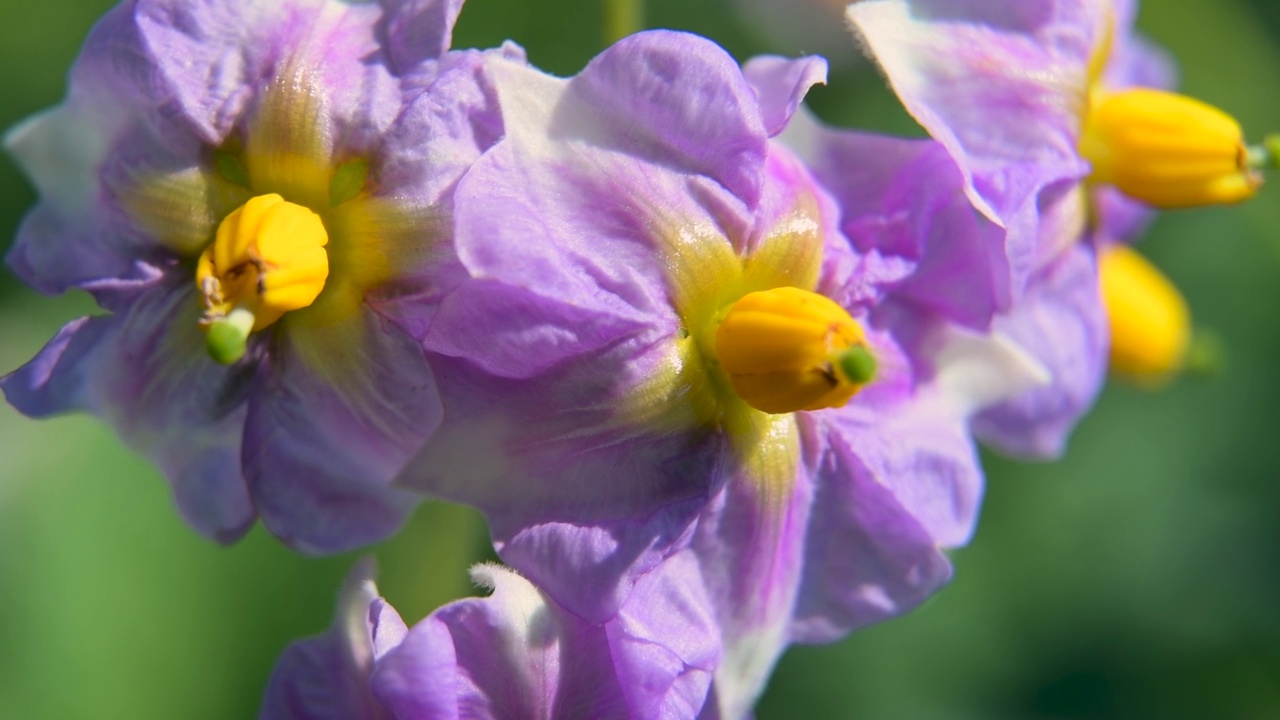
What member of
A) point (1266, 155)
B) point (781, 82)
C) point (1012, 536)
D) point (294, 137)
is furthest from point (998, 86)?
point (1012, 536)

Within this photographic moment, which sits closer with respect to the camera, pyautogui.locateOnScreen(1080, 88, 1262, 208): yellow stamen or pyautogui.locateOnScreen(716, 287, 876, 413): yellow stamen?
pyautogui.locateOnScreen(716, 287, 876, 413): yellow stamen

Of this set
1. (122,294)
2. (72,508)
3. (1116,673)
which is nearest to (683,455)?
(122,294)

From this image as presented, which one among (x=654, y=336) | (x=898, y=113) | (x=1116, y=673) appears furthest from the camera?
(x=898, y=113)

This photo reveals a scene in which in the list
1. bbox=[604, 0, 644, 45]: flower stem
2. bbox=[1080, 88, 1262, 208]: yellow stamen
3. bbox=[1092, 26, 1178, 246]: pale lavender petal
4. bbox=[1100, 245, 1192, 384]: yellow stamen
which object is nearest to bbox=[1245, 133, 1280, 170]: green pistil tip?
bbox=[1080, 88, 1262, 208]: yellow stamen

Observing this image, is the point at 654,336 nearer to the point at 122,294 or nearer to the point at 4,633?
the point at 122,294

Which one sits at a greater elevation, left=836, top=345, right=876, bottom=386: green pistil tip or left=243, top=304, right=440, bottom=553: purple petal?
left=836, top=345, right=876, bottom=386: green pistil tip

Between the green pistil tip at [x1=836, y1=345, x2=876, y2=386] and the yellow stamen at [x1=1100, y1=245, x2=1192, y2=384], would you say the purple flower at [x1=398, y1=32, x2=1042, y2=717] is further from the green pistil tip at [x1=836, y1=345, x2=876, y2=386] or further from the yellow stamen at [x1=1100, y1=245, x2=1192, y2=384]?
the yellow stamen at [x1=1100, y1=245, x2=1192, y2=384]

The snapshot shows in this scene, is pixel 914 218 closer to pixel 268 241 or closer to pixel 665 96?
pixel 665 96

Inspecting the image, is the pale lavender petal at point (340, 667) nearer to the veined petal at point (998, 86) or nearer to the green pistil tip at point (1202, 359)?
the veined petal at point (998, 86)
